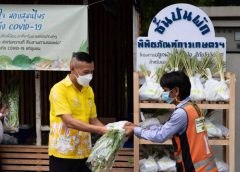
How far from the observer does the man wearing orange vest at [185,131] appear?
145 inches

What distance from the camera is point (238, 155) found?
6.21 meters

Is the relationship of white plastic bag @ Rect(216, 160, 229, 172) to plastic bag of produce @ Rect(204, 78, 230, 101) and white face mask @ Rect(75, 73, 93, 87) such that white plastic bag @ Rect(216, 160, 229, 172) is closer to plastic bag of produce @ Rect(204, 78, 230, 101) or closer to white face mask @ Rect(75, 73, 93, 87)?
plastic bag of produce @ Rect(204, 78, 230, 101)

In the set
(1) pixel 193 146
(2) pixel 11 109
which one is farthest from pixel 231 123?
(2) pixel 11 109

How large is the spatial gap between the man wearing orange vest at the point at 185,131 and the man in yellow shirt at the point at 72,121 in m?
0.74

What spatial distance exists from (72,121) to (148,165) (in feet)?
4.43

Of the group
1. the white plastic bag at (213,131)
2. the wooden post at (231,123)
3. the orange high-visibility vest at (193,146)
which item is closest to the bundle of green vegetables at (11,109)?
the white plastic bag at (213,131)

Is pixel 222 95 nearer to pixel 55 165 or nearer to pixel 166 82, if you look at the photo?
pixel 166 82

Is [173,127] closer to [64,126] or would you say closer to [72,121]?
[72,121]

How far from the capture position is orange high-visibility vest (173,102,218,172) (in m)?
3.69

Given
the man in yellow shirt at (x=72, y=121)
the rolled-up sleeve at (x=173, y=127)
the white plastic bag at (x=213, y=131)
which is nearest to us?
the rolled-up sleeve at (x=173, y=127)

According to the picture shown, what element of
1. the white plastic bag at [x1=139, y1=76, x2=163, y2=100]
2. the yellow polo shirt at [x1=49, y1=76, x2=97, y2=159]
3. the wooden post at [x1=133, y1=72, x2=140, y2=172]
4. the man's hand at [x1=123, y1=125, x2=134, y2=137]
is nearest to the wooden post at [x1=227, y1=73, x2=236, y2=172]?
the white plastic bag at [x1=139, y1=76, x2=163, y2=100]

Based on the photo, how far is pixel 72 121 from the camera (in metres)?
4.10

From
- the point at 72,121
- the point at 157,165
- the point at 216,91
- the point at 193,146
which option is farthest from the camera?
the point at 157,165

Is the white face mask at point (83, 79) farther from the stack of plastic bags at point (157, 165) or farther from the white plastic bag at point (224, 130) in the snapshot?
the white plastic bag at point (224, 130)
